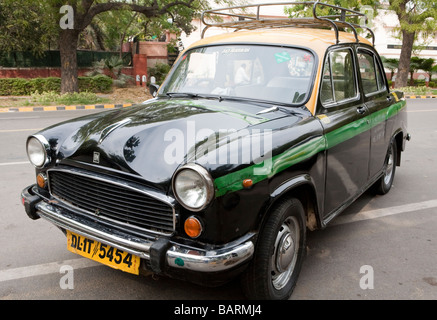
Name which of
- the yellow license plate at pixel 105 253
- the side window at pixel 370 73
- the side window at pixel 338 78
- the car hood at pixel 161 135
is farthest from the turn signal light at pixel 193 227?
the side window at pixel 370 73

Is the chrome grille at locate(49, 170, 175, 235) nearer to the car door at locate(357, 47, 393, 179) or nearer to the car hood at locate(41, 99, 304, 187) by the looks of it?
the car hood at locate(41, 99, 304, 187)

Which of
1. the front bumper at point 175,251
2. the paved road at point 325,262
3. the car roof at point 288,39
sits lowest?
the paved road at point 325,262

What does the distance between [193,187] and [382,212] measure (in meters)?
3.09

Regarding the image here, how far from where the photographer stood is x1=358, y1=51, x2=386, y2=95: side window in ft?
13.8

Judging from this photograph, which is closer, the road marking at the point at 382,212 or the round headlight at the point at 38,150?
the round headlight at the point at 38,150

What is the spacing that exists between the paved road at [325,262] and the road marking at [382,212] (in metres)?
0.01

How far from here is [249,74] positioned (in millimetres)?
3584

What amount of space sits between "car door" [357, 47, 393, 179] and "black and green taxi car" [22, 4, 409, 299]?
64 millimetres

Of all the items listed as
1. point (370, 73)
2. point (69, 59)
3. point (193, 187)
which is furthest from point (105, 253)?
point (69, 59)

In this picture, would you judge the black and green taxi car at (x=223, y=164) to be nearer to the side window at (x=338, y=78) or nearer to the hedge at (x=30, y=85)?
the side window at (x=338, y=78)

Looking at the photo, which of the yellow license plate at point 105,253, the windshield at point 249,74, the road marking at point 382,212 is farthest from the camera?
the road marking at point 382,212

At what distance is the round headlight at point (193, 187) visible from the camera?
2230 millimetres

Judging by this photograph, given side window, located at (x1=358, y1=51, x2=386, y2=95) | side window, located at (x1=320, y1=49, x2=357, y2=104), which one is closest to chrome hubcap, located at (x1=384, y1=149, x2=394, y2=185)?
side window, located at (x1=358, y1=51, x2=386, y2=95)

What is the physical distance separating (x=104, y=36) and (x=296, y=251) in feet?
89.5
